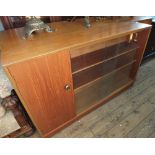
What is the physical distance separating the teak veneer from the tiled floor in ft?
0.33

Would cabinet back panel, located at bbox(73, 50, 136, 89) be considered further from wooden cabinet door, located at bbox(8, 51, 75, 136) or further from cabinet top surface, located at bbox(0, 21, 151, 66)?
cabinet top surface, located at bbox(0, 21, 151, 66)

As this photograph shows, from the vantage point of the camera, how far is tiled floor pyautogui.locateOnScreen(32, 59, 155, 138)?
132 centimetres

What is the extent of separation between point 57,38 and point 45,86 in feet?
1.23

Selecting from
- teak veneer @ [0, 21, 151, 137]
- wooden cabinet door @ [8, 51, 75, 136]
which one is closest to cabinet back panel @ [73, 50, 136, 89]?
teak veneer @ [0, 21, 151, 137]

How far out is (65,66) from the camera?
36.6 inches

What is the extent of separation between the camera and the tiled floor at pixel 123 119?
1.32 meters

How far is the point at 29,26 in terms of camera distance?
99 cm

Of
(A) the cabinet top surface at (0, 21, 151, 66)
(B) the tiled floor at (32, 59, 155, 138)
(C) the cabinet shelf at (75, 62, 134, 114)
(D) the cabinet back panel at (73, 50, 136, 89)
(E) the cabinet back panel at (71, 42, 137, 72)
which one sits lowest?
(B) the tiled floor at (32, 59, 155, 138)

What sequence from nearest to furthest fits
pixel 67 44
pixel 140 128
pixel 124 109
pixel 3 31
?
pixel 67 44
pixel 3 31
pixel 140 128
pixel 124 109

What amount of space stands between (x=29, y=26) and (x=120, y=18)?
3.29 feet

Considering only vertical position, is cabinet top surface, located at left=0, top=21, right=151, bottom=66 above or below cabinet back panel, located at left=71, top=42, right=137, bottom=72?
above

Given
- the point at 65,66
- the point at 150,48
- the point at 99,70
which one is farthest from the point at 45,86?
the point at 150,48
